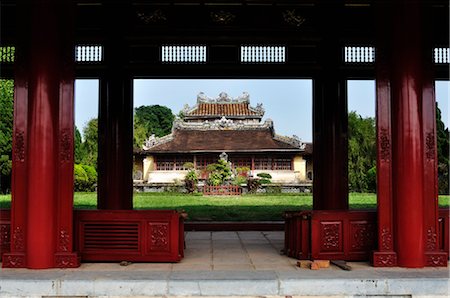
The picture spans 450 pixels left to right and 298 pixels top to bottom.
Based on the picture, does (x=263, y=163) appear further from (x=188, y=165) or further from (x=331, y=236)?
(x=331, y=236)

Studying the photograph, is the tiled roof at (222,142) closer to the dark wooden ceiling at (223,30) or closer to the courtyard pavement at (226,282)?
the dark wooden ceiling at (223,30)

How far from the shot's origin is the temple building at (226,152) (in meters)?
34.9

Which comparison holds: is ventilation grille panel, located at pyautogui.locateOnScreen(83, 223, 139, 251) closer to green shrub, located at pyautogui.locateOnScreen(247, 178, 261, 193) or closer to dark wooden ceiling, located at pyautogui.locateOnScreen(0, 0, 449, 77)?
dark wooden ceiling, located at pyautogui.locateOnScreen(0, 0, 449, 77)

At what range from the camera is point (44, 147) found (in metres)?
6.66

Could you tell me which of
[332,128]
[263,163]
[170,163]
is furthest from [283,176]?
[332,128]

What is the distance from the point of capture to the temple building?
34.9 m

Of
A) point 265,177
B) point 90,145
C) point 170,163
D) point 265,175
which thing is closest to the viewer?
point 265,175

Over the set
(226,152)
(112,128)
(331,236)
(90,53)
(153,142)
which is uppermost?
(90,53)

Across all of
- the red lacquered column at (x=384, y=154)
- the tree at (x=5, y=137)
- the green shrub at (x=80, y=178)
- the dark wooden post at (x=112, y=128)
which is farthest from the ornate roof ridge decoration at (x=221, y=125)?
the red lacquered column at (x=384, y=154)

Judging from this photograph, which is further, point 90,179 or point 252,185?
point 252,185

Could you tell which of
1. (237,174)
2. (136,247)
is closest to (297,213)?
(136,247)

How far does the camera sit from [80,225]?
7.26 meters

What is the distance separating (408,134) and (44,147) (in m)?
4.86

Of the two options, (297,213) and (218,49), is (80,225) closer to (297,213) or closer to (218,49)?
(297,213)
